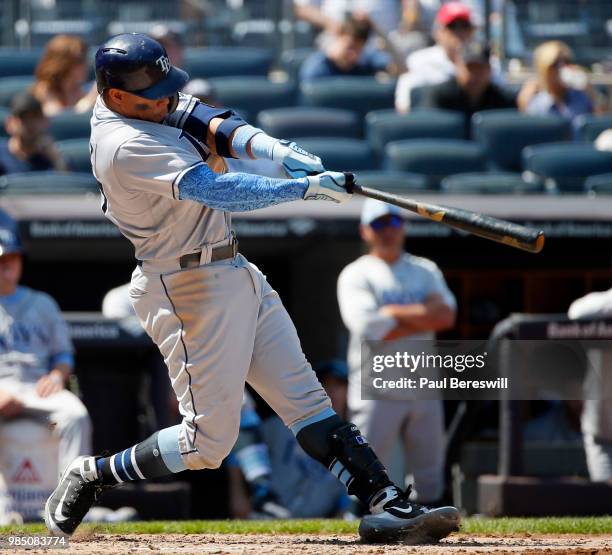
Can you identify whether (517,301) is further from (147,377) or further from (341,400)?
(147,377)

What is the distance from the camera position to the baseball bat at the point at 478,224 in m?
4.08

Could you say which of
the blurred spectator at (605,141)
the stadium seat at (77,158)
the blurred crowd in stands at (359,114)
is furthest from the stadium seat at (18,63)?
the blurred spectator at (605,141)

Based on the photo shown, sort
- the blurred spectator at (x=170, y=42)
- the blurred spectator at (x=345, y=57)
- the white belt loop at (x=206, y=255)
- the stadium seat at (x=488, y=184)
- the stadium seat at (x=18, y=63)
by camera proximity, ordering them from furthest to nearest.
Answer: the stadium seat at (x=18, y=63), the blurred spectator at (x=345, y=57), the blurred spectator at (x=170, y=42), the stadium seat at (x=488, y=184), the white belt loop at (x=206, y=255)

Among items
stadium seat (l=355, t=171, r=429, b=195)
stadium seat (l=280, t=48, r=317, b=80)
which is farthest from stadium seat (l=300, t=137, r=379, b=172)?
stadium seat (l=280, t=48, r=317, b=80)

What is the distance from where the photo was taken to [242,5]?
34.2ft

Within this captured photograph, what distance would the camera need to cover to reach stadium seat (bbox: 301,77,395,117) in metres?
9.27

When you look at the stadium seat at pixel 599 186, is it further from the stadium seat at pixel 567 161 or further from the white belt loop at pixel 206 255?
the white belt loop at pixel 206 255

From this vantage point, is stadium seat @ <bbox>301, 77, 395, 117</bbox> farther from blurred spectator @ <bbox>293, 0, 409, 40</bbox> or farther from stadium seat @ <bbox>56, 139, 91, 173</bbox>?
stadium seat @ <bbox>56, 139, 91, 173</bbox>

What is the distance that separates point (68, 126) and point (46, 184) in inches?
40.2

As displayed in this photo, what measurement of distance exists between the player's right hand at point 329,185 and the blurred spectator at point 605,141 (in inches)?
197

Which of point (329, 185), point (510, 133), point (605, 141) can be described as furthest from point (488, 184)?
point (329, 185)

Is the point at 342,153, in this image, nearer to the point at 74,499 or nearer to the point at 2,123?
the point at 2,123

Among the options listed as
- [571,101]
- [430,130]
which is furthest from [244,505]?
[571,101]

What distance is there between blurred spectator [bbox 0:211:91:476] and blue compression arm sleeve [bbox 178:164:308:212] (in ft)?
9.59
